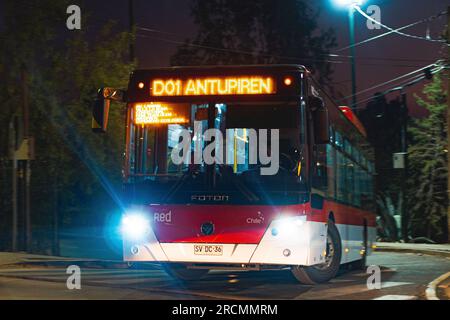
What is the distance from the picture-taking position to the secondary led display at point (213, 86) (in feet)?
37.0

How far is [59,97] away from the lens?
20.7m

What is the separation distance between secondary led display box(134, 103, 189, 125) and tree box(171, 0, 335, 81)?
27.5 m

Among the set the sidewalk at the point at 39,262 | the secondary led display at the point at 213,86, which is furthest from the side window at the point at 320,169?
the sidewalk at the point at 39,262

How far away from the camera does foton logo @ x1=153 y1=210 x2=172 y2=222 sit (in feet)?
36.9

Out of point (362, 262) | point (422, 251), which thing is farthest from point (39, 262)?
point (422, 251)

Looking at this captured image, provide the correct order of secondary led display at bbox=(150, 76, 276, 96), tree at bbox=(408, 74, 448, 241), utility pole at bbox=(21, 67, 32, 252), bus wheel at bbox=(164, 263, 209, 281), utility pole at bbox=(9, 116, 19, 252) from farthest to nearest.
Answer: tree at bbox=(408, 74, 448, 241) < utility pole at bbox=(21, 67, 32, 252) < utility pole at bbox=(9, 116, 19, 252) < bus wheel at bbox=(164, 263, 209, 281) < secondary led display at bbox=(150, 76, 276, 96)

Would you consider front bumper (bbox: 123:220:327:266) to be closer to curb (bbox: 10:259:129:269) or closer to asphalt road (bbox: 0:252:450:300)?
asphalt road (bbox: 0:252:450:300)

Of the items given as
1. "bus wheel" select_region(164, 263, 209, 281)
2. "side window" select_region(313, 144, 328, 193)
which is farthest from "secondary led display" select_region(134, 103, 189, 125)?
"bus wheel" select_region(164, 263, 209, 281)

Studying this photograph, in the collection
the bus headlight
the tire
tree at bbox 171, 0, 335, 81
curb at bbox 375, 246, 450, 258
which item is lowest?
curb at bbox 375, 246, 450, 258

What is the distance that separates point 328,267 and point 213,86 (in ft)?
13.3

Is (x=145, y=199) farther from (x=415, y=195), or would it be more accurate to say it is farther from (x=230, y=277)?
(x=415, y=195)

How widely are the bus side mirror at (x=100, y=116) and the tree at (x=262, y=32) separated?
27440mm

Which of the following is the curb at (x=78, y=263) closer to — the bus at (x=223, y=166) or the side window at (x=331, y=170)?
the bus at (x=223, y=166)

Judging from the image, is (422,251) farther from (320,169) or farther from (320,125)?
(320,125)
